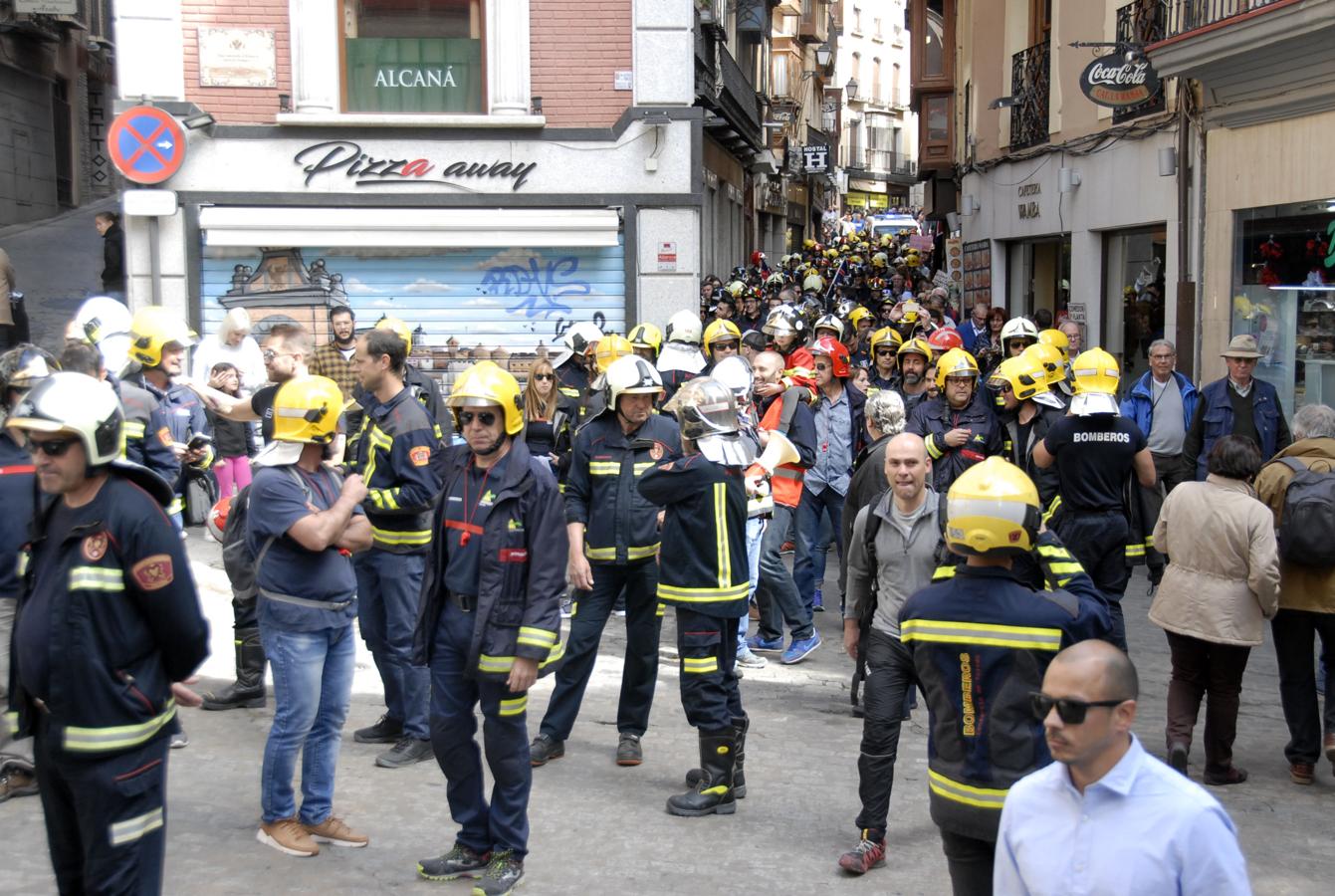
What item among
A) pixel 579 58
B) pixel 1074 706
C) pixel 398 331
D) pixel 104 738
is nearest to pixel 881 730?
pixel 1074 706

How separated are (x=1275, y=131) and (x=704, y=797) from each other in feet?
30.5

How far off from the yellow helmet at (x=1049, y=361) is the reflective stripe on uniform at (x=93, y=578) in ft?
18.9

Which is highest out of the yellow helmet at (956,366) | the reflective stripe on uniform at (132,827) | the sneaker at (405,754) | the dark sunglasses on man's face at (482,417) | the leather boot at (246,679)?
the yellow helmet at (956,366)

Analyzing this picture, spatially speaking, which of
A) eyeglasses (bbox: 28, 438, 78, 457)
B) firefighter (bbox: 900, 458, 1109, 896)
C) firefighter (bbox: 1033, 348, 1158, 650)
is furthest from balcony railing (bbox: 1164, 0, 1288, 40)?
eyeglasses (bbox: 28, 438, 78, 457)

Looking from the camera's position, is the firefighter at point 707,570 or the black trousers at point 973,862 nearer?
the black trousers at point 973,862

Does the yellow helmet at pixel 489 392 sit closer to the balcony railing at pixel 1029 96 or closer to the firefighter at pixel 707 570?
the firefighter at pixel 707 570

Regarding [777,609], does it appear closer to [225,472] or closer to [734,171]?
[225,472]

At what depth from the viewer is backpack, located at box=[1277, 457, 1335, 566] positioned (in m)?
6.70

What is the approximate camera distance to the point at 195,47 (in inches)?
595

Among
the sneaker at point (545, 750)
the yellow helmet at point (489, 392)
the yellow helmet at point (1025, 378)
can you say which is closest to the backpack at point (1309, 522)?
the yellow helmet at point (1025, 378)

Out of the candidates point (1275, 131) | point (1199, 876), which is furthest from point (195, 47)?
point (1199, 876)

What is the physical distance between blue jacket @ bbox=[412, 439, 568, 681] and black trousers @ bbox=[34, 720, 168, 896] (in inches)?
52.9

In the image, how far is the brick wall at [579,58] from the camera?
1535 centimetres

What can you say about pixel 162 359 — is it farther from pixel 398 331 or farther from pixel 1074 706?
pixel 1074 706
